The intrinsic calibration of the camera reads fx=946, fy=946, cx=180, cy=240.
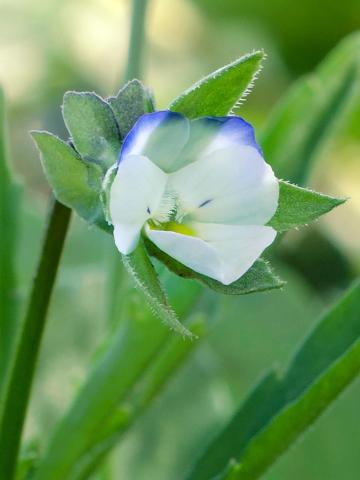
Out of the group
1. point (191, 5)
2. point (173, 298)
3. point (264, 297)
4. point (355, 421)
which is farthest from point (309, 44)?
point (173, 298)

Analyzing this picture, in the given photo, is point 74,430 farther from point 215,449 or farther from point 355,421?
point 355,421

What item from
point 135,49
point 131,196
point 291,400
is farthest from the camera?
point 135,49

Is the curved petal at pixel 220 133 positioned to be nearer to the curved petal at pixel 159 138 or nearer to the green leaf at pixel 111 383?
the curved petal at pixel 159 138

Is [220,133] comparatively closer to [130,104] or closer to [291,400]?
[130,104]

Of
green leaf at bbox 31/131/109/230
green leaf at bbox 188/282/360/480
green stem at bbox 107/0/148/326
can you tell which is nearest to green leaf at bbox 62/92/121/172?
green leaf at bbox 31/131/109/230

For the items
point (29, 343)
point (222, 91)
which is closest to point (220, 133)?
point (222, 91)

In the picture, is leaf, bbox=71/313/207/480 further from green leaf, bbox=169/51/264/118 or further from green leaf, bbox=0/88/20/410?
green leaf, bbox=169/51/264/118
